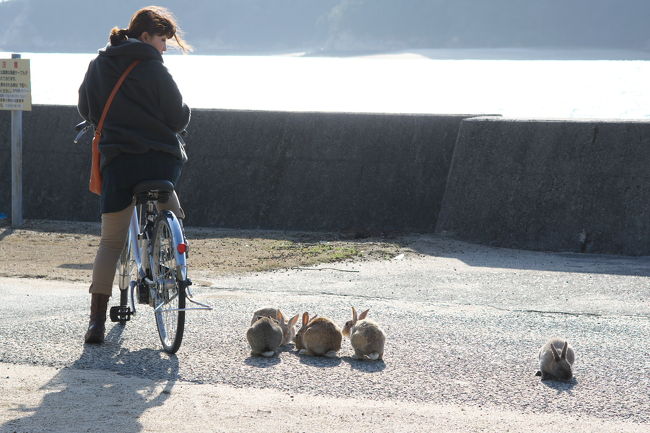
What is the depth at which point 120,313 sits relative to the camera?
5.77 m

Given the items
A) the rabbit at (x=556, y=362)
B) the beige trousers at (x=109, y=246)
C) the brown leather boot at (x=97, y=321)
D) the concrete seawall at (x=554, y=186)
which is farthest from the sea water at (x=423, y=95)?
the rabbit at (x=556, y=362)

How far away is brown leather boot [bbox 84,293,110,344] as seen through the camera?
544 centimetres

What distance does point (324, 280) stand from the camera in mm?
7879

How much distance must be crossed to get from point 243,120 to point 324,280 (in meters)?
3.88

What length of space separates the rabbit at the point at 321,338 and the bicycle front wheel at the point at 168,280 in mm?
629

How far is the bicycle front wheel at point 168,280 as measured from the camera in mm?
5012

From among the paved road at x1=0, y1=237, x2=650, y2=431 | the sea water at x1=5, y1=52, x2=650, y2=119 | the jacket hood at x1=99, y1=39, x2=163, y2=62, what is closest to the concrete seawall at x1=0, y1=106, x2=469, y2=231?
the paved road at x1=0, y1=237, x2=650, y2=431

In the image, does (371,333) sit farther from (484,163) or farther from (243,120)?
(243,120)

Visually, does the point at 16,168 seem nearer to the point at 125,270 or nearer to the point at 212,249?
the point at 212,249

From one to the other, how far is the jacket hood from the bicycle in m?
0.62

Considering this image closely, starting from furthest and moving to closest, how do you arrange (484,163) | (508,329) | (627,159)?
(484,163)
(627,159)
(508,329)

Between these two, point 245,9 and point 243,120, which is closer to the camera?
point 243,120

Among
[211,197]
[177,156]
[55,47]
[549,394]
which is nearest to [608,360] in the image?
[549,394]

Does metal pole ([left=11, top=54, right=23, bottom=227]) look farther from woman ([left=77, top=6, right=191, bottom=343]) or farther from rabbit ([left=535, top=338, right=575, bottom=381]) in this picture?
rabbit ([left=535, top=338, right=575, bottom=381])
